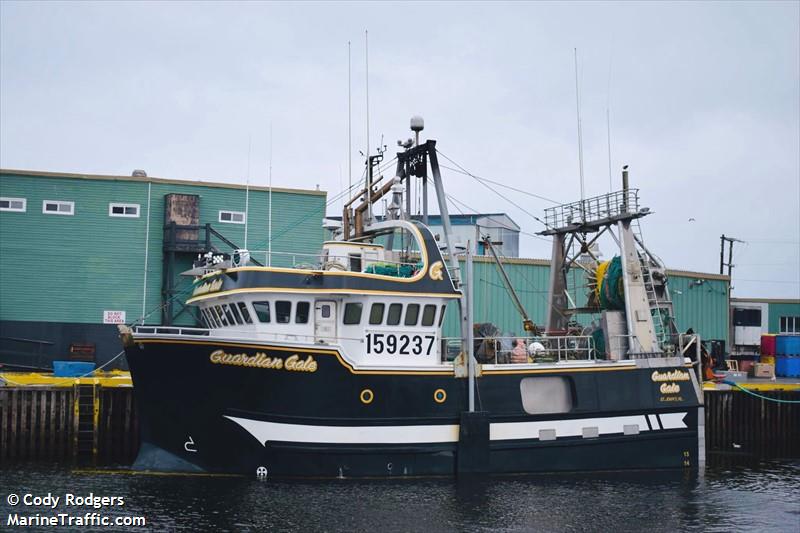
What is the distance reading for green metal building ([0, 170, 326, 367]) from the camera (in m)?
35.5

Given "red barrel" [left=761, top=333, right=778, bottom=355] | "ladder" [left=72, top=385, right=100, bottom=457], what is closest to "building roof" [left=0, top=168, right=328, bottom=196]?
"ladder" [left=72, top=385, right=100, bottom=457]

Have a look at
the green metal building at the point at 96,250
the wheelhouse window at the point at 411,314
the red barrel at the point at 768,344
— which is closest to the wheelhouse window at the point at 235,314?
the wheelhouse window at the point at 411,314

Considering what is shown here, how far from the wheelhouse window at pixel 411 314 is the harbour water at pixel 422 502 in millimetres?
3857

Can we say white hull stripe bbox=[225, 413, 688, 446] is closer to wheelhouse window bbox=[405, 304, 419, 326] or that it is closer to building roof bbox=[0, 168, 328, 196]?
wheelhouse window bbox=[405, 304, 419, 326]

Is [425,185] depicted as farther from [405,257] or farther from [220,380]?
[220,380]

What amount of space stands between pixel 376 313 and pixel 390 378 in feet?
5.33

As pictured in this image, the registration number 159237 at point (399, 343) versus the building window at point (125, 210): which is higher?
the building window at point (125, 210)

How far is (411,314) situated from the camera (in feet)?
72.3

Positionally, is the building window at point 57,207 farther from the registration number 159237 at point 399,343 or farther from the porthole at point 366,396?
the porthole at point 366,396

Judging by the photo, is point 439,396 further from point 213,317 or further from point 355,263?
point 213,317

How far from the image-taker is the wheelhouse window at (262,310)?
829 inches

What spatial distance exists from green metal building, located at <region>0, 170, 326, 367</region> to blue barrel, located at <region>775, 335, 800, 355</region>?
2998 cm

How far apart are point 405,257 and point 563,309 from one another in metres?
6.24

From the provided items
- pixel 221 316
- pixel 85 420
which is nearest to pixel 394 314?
pixel 221 316
